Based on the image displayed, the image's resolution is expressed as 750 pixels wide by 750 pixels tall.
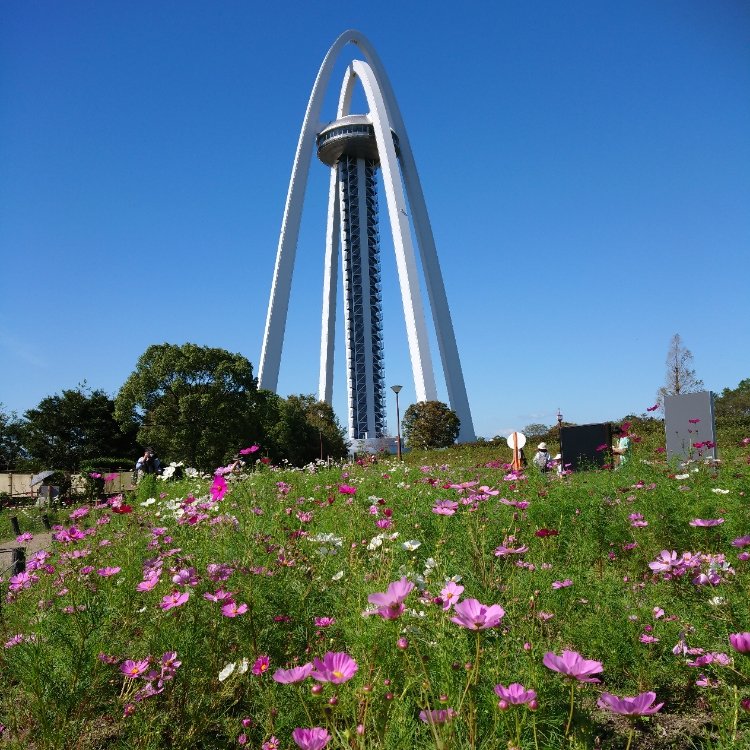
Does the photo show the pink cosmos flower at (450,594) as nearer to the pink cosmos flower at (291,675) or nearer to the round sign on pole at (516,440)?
the pink cosmos flower at (291,675)

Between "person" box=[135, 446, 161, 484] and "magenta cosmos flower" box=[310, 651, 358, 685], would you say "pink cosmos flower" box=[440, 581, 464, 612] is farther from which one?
"person" box=[135, 446, 161, 484]

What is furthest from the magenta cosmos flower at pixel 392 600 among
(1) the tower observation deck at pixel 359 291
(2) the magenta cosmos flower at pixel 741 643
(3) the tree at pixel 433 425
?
(1) the tower observation deck at pixel 359 291

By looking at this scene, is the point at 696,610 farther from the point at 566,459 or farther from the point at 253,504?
the point at 566,459

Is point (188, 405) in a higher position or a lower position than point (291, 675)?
higher

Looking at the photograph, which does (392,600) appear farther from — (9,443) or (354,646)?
(9,443)

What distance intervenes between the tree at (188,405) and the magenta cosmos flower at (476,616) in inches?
964

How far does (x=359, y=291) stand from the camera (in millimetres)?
59625

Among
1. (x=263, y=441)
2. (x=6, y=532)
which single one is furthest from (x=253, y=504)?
(x=263, y=441)

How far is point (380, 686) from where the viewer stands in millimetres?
1544

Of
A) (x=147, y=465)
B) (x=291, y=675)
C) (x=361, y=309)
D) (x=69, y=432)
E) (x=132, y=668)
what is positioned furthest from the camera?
(x=361, y=309)

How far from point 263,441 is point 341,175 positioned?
40499 mm

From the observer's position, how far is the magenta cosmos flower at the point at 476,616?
1.06m

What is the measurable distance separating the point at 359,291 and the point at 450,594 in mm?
58864

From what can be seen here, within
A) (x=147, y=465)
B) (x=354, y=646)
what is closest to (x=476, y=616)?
(x=354, y=646)
